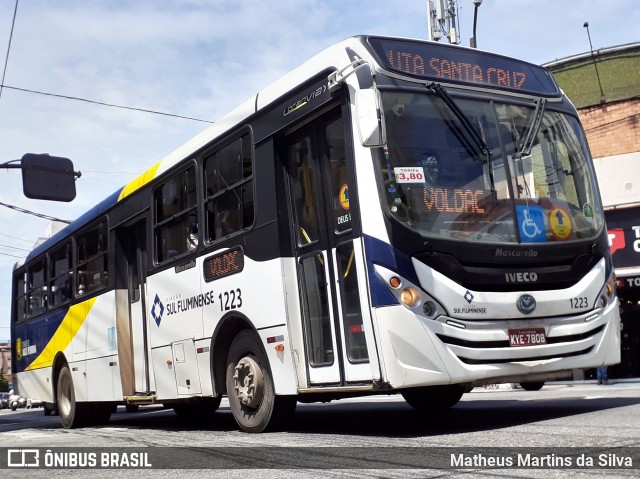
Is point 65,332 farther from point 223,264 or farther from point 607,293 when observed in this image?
point 607,293

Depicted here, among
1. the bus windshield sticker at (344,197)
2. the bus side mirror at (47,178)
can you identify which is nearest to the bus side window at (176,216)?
the bus windshield sticker at (344,197)

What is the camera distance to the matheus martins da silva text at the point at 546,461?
5.08 m

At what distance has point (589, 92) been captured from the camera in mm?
23406

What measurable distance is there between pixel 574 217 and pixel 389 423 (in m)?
2.99

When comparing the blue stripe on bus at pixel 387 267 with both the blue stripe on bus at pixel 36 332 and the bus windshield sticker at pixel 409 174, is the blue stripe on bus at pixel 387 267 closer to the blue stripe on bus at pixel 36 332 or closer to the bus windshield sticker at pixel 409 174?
the bus windshield sticker at pixel 409 174

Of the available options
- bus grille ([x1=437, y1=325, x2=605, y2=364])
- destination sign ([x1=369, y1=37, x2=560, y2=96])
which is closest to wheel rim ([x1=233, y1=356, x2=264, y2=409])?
bus grille ([x1=437, y1=325, x2=605, y2=364])

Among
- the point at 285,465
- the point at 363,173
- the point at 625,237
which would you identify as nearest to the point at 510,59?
the point at 363,173

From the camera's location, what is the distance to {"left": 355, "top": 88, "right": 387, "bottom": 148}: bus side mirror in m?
6.64

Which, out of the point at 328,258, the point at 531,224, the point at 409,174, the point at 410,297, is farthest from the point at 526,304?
the point at 328,258

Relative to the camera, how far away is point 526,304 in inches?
279

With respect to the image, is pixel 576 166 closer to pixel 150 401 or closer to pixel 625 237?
pixel 150 401

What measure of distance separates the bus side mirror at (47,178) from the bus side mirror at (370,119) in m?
9.82

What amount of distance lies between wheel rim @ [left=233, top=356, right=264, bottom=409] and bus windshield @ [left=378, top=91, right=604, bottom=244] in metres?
2.48

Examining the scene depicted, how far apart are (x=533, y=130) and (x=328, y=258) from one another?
7.43ft
